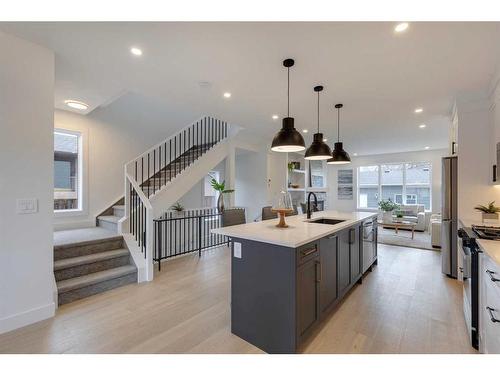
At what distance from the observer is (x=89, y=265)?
3107 millimetres

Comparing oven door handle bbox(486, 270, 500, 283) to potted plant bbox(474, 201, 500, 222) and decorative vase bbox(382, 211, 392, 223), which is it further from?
decorative vase bbox(382, 211, 392, 223)

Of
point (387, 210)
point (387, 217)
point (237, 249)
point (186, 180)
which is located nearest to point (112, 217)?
point (186, 180)

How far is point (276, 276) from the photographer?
1.88 m

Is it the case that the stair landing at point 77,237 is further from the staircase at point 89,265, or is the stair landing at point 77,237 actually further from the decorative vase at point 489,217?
the decorative vase at point 489,217

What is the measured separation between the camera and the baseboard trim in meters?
2.15

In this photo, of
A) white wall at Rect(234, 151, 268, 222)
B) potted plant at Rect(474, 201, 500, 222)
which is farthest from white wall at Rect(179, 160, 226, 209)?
potted plant at Rect(474, 201, 500, 222)

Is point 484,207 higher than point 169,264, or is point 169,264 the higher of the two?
point 484,207

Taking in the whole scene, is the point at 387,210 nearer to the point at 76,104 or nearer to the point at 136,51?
the point at 136,51

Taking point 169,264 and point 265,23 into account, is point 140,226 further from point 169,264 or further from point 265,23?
point 265,23

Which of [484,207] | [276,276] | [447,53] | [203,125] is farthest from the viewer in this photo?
[203,125]

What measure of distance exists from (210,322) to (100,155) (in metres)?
4.07

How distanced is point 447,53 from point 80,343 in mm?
4315
